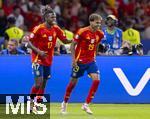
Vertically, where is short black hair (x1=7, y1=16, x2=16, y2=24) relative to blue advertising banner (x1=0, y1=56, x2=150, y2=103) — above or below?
above

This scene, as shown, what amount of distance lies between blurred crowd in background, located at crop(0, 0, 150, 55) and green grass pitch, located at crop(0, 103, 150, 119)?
580cm

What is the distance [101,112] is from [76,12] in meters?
8.30

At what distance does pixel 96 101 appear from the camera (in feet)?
65.5

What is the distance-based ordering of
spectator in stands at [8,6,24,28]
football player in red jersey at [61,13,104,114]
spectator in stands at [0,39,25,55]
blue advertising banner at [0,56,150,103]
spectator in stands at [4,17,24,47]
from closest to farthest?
football player in red jersey at [61,13,104,114], blue advertising banner at [0,56,150,103], spectator in stands at [0,39,25,55], spectator in stands at [4,17,24,47], spectator in stands at [8,6,24,28]

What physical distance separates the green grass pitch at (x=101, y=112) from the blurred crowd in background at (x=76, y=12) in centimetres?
580

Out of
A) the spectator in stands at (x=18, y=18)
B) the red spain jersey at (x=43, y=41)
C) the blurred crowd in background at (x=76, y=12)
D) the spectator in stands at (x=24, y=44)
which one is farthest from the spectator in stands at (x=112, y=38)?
the spectator in stands at (x=18, y=18)

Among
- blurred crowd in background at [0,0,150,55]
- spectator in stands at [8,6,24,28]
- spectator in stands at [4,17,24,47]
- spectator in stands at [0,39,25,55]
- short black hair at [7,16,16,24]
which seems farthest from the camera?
blurred crowd in background at [0,0,150,55]

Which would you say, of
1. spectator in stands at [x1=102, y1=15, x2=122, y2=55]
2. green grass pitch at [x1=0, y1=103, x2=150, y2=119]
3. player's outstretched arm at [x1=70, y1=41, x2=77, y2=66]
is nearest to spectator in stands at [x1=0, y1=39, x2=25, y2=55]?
green grass pitch at [x1=0, y1=103, x2=150, y2=119]

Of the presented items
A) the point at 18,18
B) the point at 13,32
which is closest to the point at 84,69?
the point at 13,32

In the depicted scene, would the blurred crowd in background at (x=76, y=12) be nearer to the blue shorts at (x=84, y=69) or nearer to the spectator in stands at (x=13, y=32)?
the spectator in stands at (x=13, y=32)

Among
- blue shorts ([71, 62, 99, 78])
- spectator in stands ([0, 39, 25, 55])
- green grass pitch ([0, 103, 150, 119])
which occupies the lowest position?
green grass pitch ([0, 103, 150, 119])

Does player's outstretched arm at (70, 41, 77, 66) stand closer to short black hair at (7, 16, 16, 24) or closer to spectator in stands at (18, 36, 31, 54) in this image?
spectator in stands at (18, 36, 31, 54)

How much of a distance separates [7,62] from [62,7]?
6872 millimetres

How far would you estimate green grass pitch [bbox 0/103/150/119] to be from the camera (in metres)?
17.0
